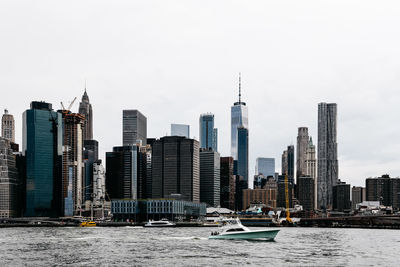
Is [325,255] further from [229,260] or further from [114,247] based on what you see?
[114,247]

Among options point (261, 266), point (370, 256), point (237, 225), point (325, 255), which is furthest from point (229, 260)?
point (237, 225)

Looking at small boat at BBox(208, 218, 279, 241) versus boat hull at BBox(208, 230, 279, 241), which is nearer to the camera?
boat hull at BBox(208, 230, 279, 241)

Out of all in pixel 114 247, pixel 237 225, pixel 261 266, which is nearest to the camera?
pixel 261 266

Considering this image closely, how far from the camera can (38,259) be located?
95.8 m

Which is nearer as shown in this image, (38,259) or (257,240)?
(38,259)

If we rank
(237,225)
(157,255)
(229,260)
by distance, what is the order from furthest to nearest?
(237,225) < (157,255) < (229,260)

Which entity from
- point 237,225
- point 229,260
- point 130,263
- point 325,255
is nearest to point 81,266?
point 130,263

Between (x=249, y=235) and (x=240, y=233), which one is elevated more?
(x=240, y=233)

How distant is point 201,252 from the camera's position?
107062 mm

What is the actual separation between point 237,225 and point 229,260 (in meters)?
40.2

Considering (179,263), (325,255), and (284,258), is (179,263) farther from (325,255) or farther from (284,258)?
(325,255)

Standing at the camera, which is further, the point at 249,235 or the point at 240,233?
the point at 249,235

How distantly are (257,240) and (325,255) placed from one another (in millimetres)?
32227

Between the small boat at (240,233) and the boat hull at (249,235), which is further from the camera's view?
the small boat at (240,233)
